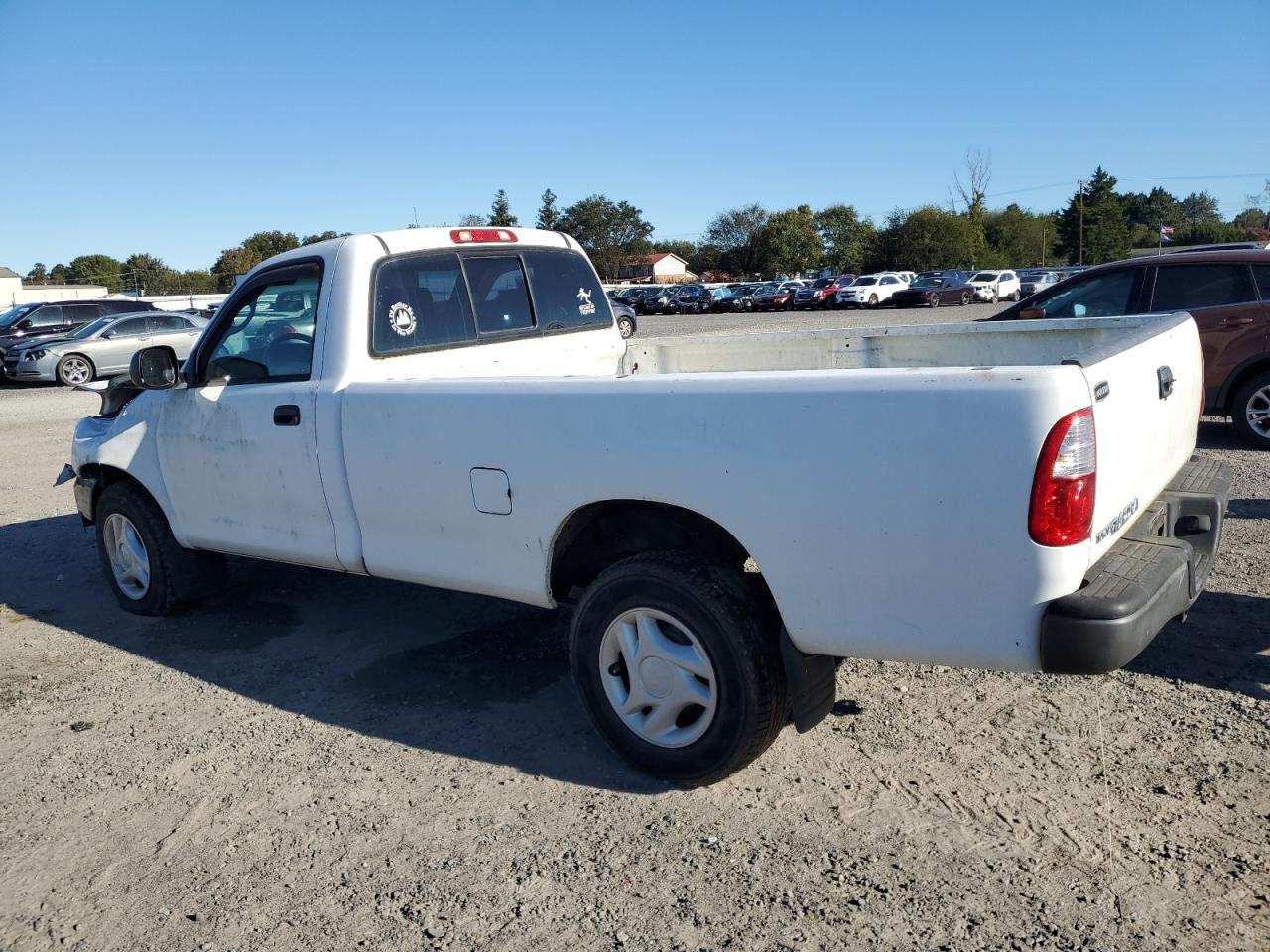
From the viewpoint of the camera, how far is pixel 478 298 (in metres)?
5.00

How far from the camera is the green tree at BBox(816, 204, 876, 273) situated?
3516 inches

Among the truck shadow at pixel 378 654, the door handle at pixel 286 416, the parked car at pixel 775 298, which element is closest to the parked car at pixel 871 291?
the parked car at pixel 775 298

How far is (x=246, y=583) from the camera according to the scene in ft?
21.1

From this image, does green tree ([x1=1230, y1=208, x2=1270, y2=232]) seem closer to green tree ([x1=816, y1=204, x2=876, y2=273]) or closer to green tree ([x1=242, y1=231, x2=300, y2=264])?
green tree ([x1=816, y1=204, x2=876, y2=273])

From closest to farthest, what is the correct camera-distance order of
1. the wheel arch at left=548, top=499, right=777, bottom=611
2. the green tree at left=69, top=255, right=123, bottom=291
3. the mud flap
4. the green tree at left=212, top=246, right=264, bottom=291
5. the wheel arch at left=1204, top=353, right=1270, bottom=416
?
the mud flap
the wheel arch at left=548, top=499, right=777, bottom=611
the wheel arch at left=1204, top=353, right=1270, bottom=416
the green tree at left=212, top=246, right=264, bottom=291
the green tree at left=69, top=255, right=123, bottom=291

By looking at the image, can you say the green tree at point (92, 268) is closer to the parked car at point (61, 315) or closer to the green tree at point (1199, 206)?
the parked car at point (61, 315)

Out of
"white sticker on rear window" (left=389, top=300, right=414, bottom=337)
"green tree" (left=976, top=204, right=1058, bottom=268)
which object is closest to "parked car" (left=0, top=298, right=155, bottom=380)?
"white sticker on rear window" (left=389, top=300, right=414, bottom=337)

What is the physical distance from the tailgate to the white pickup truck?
18 millimetres

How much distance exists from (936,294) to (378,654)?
42042 mm

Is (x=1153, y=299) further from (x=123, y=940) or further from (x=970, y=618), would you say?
(x=123, y=940)

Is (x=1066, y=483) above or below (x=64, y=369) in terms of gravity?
above

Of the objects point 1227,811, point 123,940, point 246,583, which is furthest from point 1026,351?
point 246,583

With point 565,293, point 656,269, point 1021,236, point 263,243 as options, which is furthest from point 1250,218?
point 565,293

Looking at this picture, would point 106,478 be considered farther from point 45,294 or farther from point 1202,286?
point 45,294
